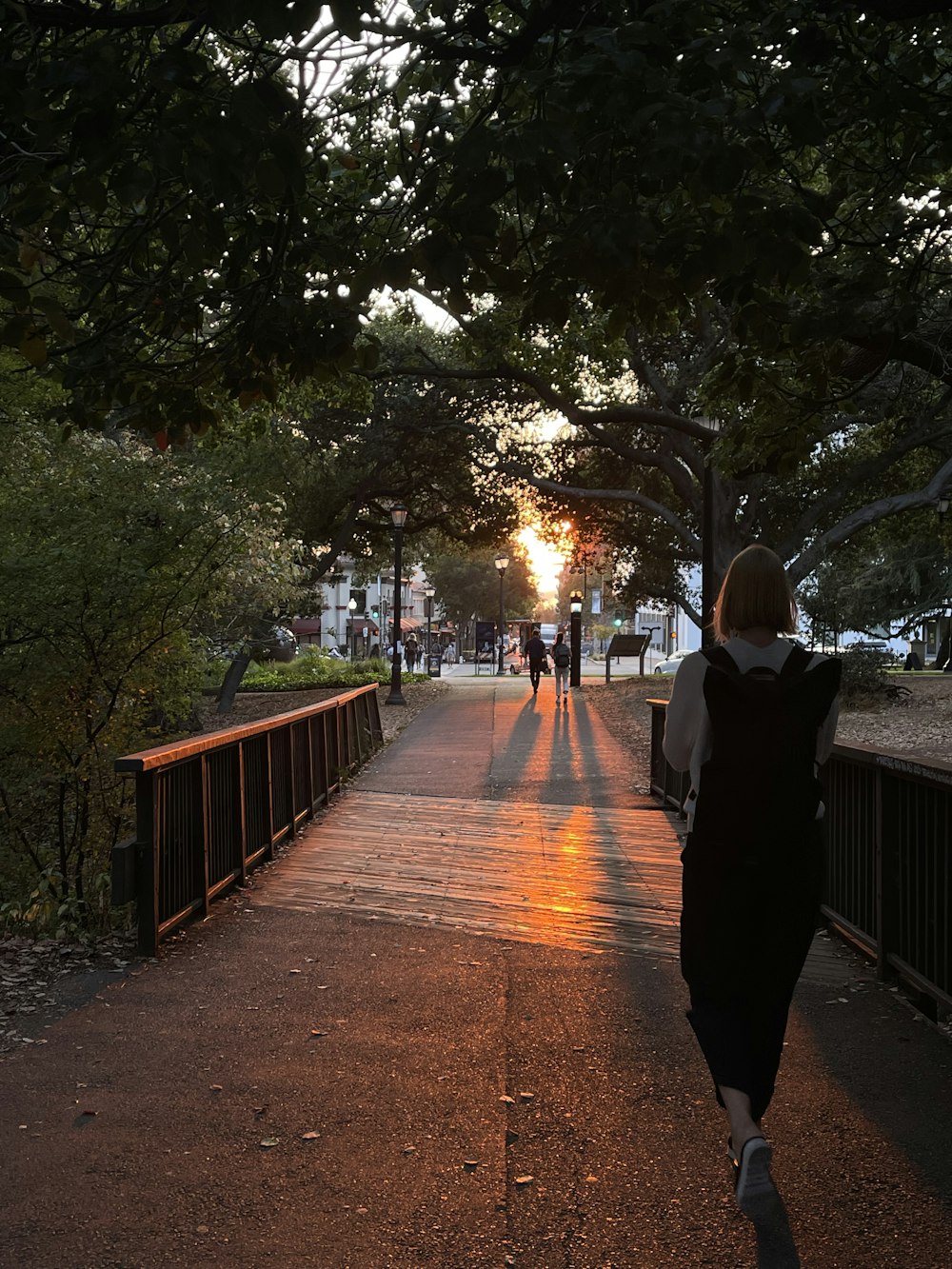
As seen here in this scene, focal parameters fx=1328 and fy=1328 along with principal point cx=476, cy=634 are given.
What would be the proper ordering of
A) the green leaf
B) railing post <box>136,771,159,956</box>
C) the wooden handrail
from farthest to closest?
railing post <box>136,771,159,956</box>
the wooden handrail
the green leaf

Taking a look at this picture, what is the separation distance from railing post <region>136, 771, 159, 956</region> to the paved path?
195mm

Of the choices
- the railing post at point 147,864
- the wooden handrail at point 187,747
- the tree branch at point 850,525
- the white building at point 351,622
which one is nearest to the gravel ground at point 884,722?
the tree branch at point 850,525

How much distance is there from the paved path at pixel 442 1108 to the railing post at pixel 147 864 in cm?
20

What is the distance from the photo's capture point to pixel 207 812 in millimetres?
7824

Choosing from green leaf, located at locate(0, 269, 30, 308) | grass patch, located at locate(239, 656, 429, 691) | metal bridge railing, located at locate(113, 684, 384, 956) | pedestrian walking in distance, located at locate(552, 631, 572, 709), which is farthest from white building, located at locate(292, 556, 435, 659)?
green leaf, located at locate(0, 269, 30, 308)

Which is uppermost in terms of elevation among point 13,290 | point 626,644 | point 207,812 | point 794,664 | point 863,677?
point 13,290

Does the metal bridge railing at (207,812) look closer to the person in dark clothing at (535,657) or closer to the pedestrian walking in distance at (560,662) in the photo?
the pedestrian walking in distance at (560,662)

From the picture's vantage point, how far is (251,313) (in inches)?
243

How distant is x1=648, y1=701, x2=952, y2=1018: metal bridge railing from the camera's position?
552 cm

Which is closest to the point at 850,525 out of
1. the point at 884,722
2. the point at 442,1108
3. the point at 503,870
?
the point at 884,722

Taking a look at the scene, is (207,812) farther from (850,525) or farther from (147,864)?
(850,525)

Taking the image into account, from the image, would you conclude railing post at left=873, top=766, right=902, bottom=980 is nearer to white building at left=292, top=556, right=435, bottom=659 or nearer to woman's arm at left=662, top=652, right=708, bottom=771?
woman's arm at left=662, top=652, right=708, bottom=771

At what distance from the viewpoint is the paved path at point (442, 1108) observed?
351 cm

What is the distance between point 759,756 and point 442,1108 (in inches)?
68.2
